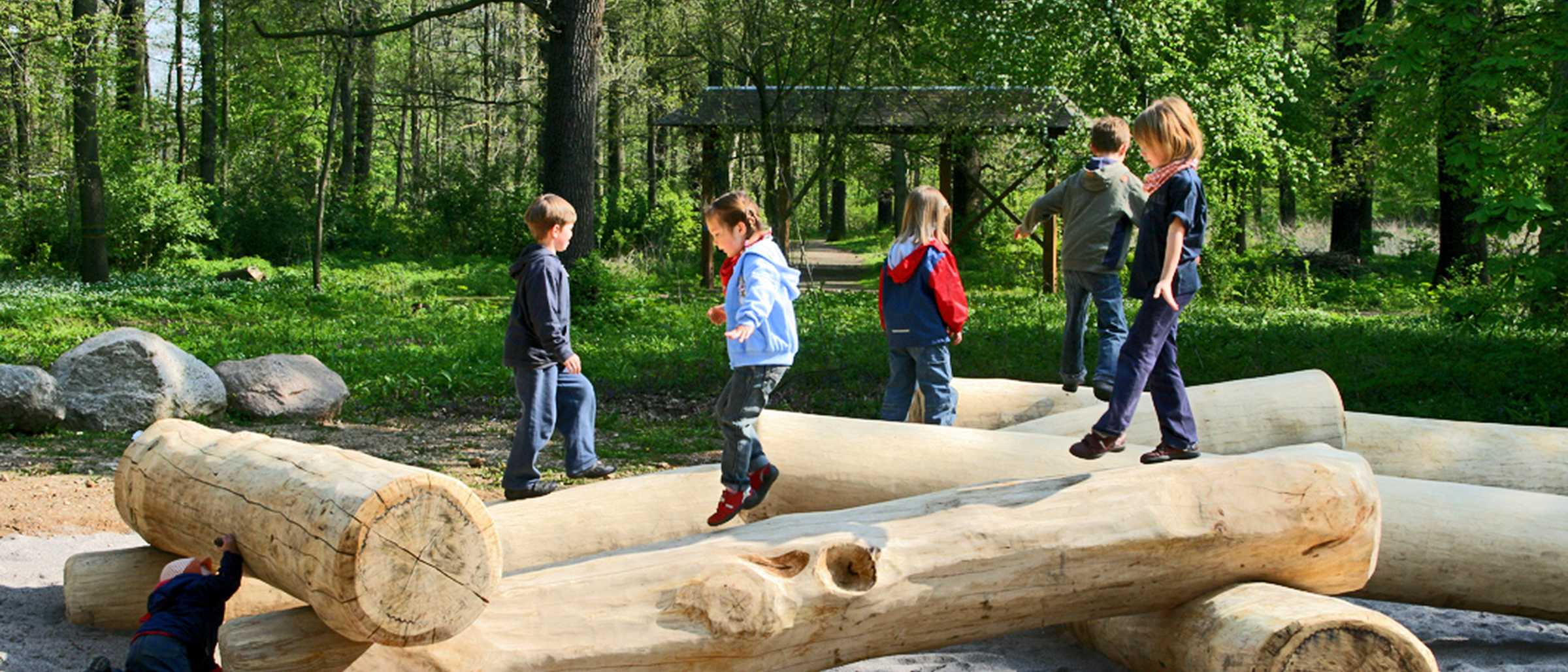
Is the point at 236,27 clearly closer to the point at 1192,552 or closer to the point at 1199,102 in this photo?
the point at 1199,102

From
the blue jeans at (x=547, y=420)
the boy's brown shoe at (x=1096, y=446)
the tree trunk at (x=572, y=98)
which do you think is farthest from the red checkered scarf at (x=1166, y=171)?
the tree trunk at (x=572, y=98)

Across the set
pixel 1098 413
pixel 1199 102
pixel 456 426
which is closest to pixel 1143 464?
pixel 1098 413

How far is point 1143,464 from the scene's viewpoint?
470cm

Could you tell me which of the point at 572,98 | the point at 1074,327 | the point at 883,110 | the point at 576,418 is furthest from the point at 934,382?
the point at 883,110

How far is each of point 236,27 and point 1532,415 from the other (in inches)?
1088

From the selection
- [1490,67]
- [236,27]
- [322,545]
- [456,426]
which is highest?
[236,27]

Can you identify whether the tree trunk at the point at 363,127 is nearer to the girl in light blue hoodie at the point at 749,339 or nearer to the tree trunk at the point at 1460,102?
the tree trunk at the point at 1460,102

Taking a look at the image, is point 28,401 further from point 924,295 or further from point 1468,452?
point 1468,452

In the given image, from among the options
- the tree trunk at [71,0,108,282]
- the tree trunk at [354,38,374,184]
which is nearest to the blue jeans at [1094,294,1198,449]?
the tree trunk at [71,0,108,282]

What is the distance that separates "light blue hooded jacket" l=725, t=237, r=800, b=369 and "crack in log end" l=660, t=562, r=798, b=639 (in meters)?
1.32

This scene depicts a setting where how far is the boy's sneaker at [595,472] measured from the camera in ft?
22.0

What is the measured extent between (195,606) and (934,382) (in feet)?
12.2

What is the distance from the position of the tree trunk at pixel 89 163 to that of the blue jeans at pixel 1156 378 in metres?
20.7

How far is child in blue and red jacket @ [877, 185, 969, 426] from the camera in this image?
6.53m
